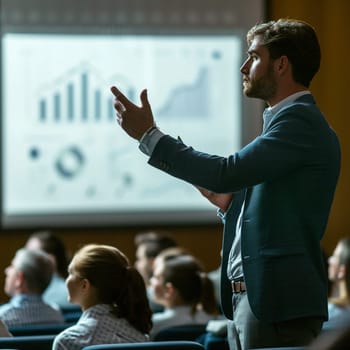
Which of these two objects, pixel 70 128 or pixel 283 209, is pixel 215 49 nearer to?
pixel 70 128

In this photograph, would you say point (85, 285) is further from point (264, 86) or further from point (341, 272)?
point (341, 272)

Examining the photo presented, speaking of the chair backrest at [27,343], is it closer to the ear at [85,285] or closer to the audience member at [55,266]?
the ear at [85,285]

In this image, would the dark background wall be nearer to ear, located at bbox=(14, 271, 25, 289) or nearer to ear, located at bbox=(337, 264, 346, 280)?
ear, located at bbox=(14, 271, 25, 289)

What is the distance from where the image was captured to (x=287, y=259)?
2.60 meters

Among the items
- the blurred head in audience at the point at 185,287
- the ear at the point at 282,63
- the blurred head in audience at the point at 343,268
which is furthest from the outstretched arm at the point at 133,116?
the blurred head in audience at the point at 185,287

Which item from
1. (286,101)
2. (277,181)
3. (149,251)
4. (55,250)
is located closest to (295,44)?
(286,101)

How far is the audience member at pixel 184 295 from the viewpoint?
467cm

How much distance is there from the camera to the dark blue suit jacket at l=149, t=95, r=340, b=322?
100 inches

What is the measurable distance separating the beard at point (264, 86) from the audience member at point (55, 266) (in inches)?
144

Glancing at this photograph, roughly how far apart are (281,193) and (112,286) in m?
1.04

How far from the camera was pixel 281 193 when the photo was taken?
263 cm

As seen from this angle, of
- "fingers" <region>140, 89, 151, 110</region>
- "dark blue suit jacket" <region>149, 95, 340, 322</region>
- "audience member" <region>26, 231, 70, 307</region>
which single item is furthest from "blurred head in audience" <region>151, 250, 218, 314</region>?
"fingers" <region>140, 89, 151, 110</region>

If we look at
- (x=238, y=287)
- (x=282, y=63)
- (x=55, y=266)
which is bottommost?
(x=55, y=266)

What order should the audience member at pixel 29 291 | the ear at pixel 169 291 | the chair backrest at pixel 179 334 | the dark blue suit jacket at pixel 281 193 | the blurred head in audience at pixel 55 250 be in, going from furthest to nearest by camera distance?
the blurred head in audience at pixel 55 250
the ear at pixel 169 291
the audience member at pixel 29 291
the chair backrest at pixel 179 334
the dark blue suit jacket at pixel 281 193
